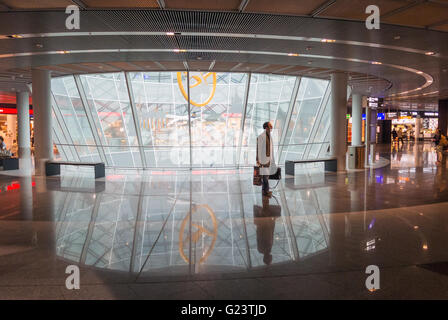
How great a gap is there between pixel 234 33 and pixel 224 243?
542cm

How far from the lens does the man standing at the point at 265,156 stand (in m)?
9.13

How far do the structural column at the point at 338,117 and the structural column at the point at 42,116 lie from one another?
39.2ft

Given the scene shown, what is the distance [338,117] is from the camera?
1474 cm

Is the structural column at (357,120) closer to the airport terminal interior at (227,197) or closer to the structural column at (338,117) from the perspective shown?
the airport terminal interior at (227,197)

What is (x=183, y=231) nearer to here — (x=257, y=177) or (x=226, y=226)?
(x=226, y=226)

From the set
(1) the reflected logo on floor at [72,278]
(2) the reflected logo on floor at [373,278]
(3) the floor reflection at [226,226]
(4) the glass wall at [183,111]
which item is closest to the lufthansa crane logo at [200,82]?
(4) the glass wall at [183,111]

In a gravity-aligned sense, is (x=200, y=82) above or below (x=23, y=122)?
above

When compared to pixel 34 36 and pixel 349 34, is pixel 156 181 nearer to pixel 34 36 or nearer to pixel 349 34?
pixel 34 36

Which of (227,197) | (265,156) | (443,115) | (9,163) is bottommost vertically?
(227,197)

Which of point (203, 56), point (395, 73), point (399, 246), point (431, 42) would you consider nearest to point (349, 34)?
point (431, 42)

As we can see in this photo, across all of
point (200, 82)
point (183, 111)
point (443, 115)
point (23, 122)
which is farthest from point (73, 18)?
point (443, 115)

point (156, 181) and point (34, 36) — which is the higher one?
point (34, 36)
